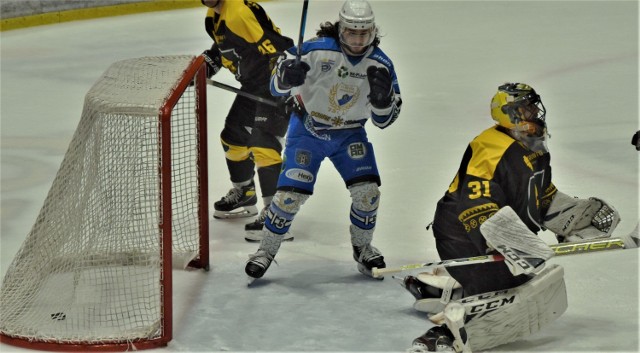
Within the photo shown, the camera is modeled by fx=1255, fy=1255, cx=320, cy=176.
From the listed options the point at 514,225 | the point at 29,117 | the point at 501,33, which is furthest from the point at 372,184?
the point at 501,33

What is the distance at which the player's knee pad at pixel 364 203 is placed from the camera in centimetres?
429

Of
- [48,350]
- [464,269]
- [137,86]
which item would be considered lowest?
[48,350]

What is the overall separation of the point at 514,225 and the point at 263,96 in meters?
1.74

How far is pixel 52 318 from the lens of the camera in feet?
13.0

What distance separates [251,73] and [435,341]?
67.5 inches

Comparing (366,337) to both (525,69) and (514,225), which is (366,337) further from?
(525,69)

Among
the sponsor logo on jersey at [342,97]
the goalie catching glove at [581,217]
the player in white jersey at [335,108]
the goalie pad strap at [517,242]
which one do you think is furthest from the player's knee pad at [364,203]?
the goalie pad strap at [517,242]

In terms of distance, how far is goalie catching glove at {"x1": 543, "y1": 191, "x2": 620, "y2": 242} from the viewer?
3.86m

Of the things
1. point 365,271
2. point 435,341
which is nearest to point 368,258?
point 365,271

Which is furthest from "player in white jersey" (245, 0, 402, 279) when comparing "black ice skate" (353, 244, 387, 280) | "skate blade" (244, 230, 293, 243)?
"skate blade" (244, 230, 293, 243)

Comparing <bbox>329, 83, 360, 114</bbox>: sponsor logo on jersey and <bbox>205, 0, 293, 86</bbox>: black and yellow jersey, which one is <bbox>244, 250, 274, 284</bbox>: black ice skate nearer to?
<bbox>329, 83, 360, 114</bbox>: sponsor logo on jersey

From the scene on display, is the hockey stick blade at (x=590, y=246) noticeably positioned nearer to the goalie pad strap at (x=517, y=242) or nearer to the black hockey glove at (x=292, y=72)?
the goalie pad strap at (x=517, y=242)

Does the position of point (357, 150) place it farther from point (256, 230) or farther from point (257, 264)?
point (256, 230)

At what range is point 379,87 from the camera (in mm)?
4066
